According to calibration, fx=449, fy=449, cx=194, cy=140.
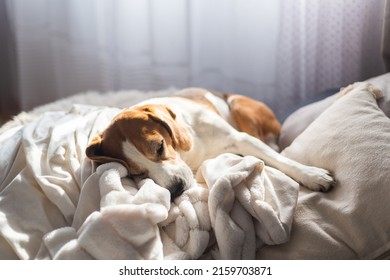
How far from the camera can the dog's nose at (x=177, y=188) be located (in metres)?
1.51

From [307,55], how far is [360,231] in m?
1.58

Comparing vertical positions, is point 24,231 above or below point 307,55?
below

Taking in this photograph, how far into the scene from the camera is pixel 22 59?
9.97ft

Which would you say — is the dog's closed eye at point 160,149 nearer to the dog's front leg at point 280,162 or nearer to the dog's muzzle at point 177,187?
the dog's muzzle at point 177,187

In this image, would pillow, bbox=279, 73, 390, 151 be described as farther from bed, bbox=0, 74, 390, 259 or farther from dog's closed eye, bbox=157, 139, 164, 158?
dog's closed eye, bbox=157, 139, 164, 158

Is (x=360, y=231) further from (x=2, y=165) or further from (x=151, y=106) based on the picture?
(x=2, y=165)

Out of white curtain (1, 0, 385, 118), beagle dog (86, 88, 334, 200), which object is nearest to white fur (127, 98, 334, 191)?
beagle dog (86, 88, 334, 200)

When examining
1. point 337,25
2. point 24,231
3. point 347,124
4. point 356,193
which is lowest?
point 24,231

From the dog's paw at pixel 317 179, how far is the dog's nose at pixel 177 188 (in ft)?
1.41

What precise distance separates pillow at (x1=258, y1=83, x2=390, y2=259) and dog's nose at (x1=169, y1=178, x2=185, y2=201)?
0.34m

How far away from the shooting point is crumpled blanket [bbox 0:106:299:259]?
1.27 meters

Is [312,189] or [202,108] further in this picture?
[202,108]
